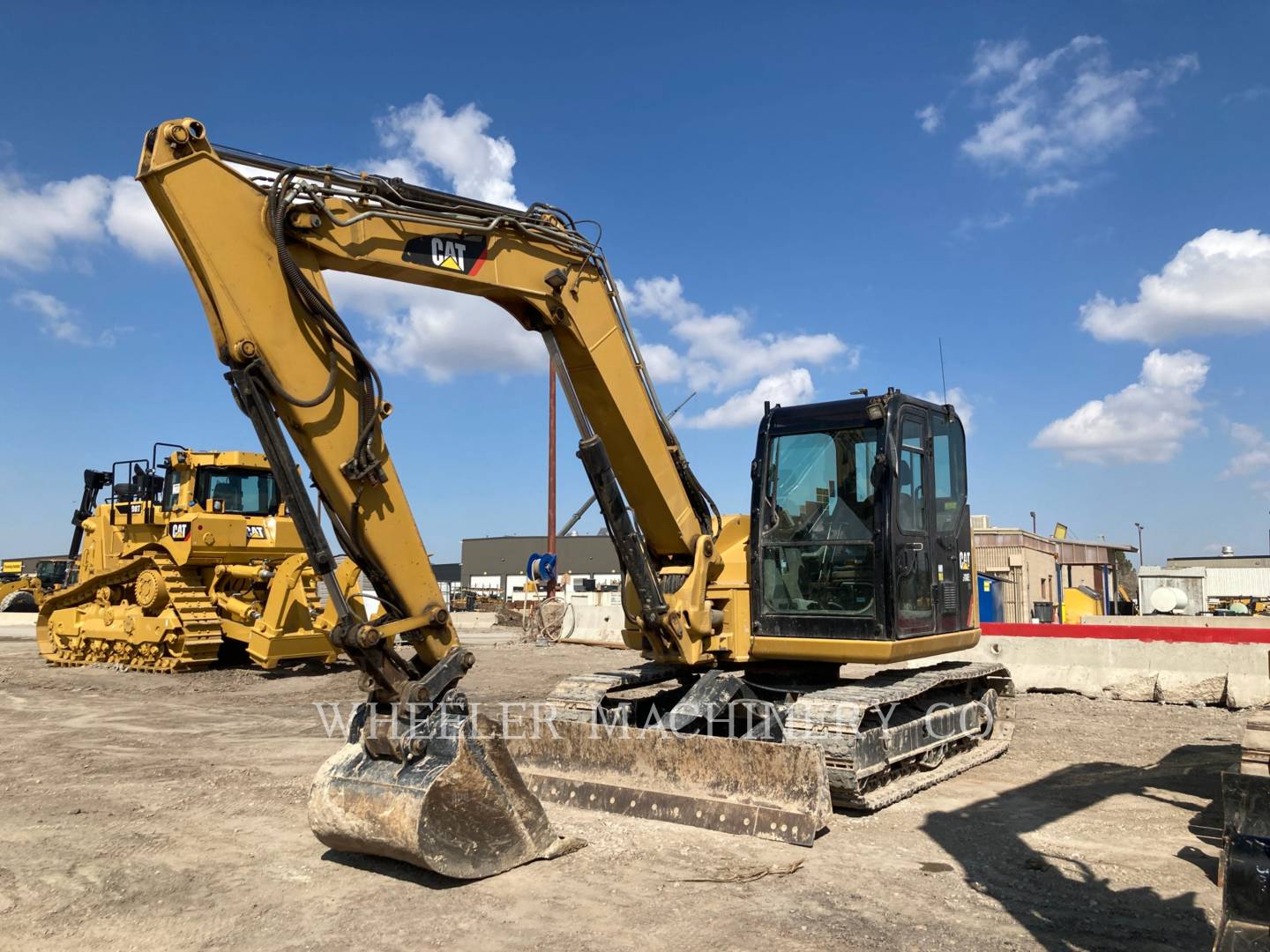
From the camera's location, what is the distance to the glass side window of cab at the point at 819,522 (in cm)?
740

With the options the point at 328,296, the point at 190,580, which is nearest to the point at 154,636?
the point at 190,580

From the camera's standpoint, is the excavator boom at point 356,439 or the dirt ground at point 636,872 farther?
the excavator boom at point 356,439

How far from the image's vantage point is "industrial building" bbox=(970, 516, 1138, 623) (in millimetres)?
18938

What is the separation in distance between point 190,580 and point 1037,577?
730 inches

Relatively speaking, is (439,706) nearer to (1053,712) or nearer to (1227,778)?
(1227,778)

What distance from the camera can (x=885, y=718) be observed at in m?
7.40

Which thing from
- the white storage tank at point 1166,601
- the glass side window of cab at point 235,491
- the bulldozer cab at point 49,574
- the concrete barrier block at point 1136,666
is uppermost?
the glass side window of cab at point 235,491

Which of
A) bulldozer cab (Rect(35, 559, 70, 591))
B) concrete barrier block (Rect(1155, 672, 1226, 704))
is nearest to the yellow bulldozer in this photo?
concrete barrier block (Rect(1155, 672, 1226, 704))

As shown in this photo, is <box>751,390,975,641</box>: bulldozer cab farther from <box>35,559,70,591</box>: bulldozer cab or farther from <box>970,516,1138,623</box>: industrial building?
<box>35,559,70,591</box>: bulldozer cab

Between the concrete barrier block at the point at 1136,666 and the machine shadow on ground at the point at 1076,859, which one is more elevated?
the concrete barrier block at the point at 1136,666

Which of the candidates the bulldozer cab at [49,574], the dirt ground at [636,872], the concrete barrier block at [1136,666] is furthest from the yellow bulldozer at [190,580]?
the bulldozer cab at [49,574]

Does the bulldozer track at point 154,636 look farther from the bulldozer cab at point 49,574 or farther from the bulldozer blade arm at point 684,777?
the bulldozer cab at point 49,574

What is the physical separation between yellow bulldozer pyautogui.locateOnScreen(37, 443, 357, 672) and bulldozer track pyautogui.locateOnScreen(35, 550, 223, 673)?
2cm

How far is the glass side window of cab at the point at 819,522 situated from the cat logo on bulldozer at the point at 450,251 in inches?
112
